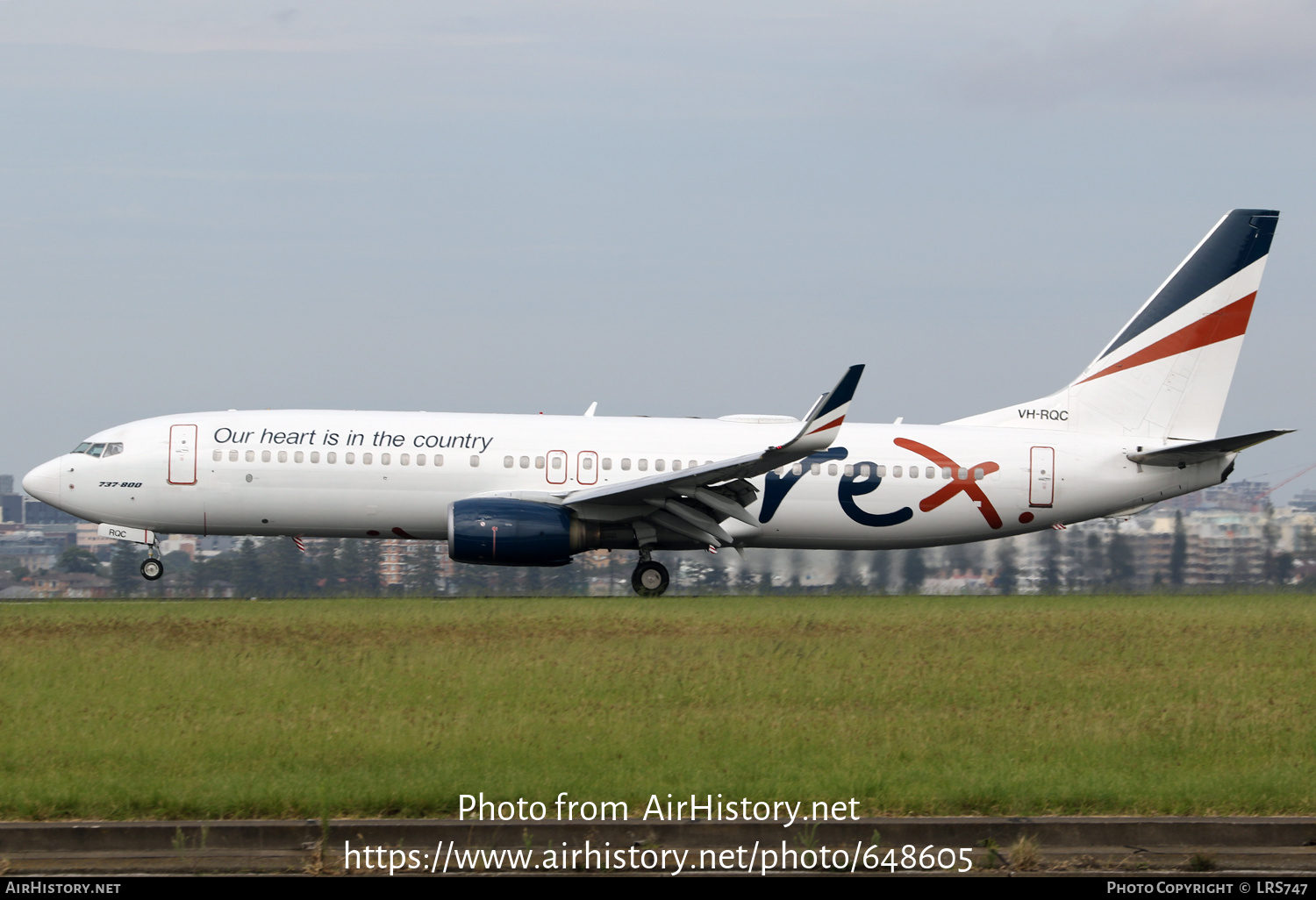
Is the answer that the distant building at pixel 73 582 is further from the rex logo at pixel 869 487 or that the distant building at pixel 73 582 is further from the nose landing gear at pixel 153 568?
the rex logo at pixel 869 487

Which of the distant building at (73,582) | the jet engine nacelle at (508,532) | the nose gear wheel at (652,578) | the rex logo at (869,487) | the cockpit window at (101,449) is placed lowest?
the distant building at (73,582)

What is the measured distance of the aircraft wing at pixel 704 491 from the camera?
25.9m

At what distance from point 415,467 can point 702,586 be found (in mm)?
10110

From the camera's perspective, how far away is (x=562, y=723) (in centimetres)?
1248

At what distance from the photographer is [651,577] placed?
1136 inches

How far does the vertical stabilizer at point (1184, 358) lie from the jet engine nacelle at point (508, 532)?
991 centimetres

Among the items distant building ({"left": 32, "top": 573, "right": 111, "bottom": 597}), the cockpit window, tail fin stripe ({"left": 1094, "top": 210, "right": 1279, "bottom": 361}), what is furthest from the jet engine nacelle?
distant building ({"left": 32, "top": 573, "right": 111, "bottom": 597})

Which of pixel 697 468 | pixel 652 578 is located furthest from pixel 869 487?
pixel 652 578

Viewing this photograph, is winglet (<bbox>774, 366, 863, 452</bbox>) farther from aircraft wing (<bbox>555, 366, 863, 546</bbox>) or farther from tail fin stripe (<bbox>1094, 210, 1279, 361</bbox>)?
tail fin stripe (<bbox>1094, 210, 1279, 361</bbox>)

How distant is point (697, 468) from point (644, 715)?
1444cm

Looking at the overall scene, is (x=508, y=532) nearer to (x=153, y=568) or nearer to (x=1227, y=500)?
(x=153, y=568)

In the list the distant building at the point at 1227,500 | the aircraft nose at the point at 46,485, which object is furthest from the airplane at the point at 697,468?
the distant building at the point at 1227,500

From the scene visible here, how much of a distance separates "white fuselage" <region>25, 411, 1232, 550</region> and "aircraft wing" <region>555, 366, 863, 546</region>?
2.49 ft
